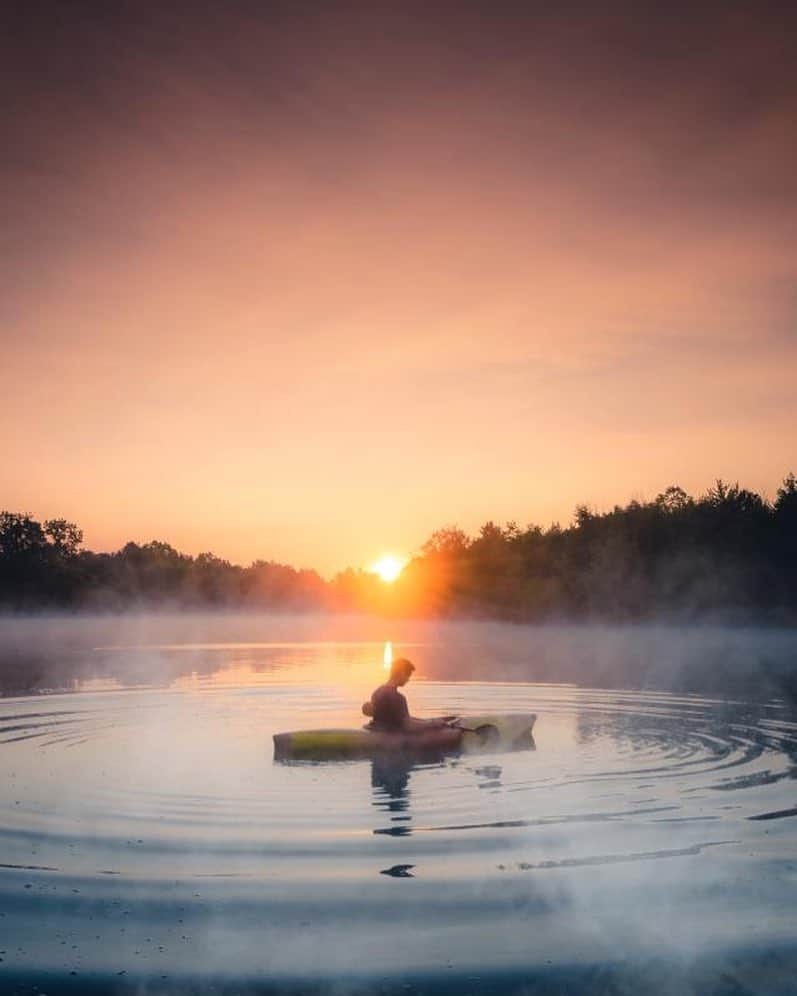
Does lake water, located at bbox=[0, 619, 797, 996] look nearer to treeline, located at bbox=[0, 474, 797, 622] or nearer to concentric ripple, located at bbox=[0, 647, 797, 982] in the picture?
concentric ripple, located at bbox=[0, 647, 797, 982]

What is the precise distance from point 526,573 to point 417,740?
6751 cm

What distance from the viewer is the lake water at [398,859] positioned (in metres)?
6.46

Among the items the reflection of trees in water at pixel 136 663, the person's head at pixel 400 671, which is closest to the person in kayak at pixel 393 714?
the person's head at pixel 400 671

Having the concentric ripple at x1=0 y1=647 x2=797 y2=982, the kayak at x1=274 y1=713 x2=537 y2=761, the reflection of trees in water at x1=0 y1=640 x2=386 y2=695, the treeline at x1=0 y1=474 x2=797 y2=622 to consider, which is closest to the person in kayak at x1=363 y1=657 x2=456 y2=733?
the kayak at x1=274 y1=713 x2=537 y2=761

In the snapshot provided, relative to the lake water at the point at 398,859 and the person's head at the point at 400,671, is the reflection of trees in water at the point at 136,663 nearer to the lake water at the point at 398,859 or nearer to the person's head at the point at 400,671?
the lake water at the point at 398,859

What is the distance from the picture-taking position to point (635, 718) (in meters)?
19.2

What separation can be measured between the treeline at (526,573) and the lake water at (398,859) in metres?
42.5

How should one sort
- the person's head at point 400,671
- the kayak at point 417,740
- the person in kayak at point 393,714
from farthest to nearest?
the person's head at point 400,671 → the person in kayak at point 393,714 → the kayak at point 417,740

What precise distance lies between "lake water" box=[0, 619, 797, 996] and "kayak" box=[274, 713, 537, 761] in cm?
39

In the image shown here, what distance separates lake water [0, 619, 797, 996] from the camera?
6457 millimetres

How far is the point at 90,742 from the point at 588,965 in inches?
461

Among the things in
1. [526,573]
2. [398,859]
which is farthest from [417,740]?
[526,573]

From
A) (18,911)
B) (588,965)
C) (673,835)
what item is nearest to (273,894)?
(18,911)

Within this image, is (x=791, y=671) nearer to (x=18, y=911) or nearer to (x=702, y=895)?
(x=702, y=895)
